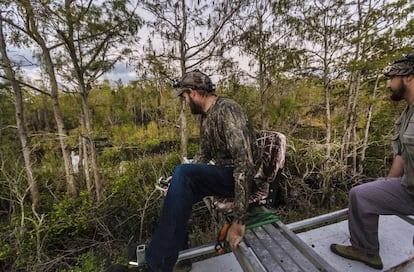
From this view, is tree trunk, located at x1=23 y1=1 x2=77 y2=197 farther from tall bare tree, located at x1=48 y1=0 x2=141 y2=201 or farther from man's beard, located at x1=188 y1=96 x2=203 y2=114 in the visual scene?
man's beard, located at x1=188 y1=96 x2=203 y2=114

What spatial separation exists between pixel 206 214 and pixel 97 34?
11.0ft

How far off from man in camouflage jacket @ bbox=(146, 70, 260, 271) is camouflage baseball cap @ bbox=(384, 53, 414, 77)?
0.97 metres

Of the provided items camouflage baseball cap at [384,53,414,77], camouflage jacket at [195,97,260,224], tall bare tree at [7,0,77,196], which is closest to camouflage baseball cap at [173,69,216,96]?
camouflage jacket at [195,97,260,224]

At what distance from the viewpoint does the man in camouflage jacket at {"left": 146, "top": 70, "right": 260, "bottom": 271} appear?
3.38 ft

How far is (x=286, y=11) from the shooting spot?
11.9 feet

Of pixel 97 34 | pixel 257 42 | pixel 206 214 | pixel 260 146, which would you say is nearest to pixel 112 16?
pixel 97 34

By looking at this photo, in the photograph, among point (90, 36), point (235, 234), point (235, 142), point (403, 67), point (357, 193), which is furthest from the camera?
point (90, 36)

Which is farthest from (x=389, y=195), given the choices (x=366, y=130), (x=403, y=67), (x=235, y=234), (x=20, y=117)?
(x=20, y=117)

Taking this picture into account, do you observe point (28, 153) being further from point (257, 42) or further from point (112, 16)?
point (257, 42)

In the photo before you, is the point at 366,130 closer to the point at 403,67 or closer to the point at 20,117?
the point at 403,67

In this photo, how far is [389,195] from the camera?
129 cm

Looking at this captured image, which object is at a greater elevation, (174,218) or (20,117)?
(20,117)

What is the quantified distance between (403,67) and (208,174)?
1345mm

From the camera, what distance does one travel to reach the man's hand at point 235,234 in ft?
3.22
